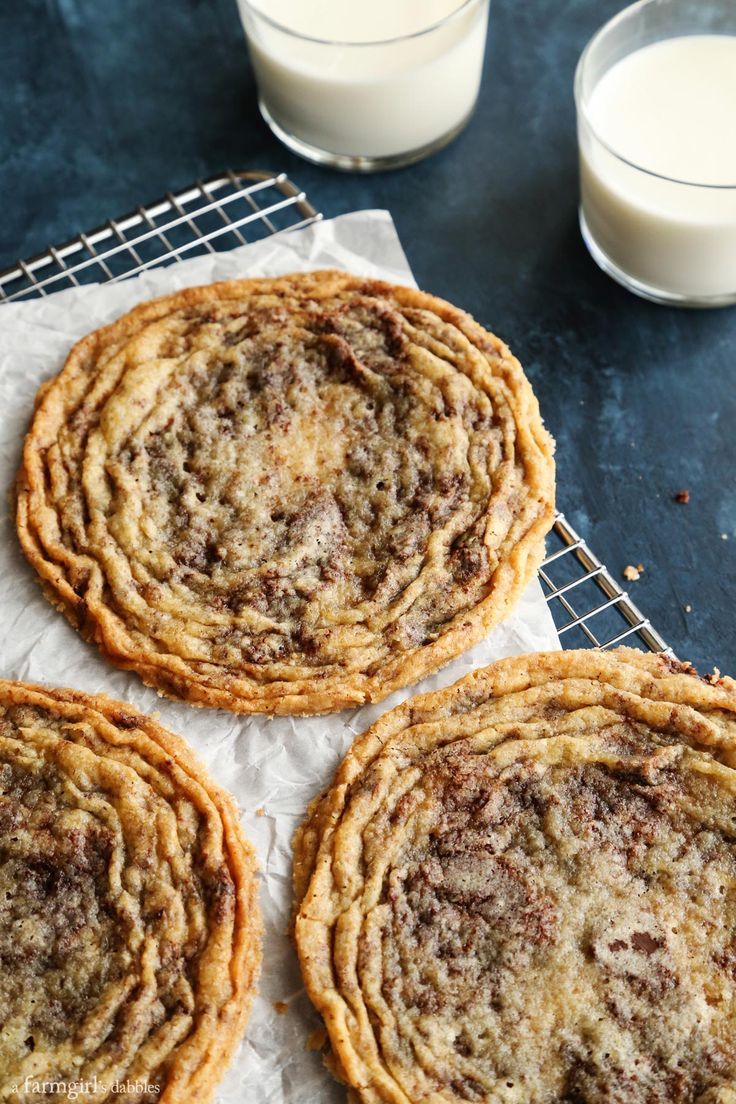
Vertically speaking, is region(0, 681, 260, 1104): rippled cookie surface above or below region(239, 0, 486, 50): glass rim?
below

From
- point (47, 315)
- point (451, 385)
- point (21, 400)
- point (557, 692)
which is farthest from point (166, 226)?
point (557, 692)

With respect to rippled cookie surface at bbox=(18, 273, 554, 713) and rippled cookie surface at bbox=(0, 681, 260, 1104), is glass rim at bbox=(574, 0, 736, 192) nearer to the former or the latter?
rippled cookie surface at bbox=(18, 273, 554, 713)

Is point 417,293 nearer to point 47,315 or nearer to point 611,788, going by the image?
point 47,315

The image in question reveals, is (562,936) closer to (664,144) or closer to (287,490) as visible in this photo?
(287,490)

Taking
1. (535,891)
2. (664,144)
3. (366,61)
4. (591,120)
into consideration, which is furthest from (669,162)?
(535,891)

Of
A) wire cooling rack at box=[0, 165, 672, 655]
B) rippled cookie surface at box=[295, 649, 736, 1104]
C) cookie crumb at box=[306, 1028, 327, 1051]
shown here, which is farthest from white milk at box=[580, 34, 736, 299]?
cookie crumb at box=[306, 1028, 327, 1051]

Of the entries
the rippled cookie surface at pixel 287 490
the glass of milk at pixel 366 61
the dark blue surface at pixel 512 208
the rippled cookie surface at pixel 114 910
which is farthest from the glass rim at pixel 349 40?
the rippled cookie surface at pixel 114 910
